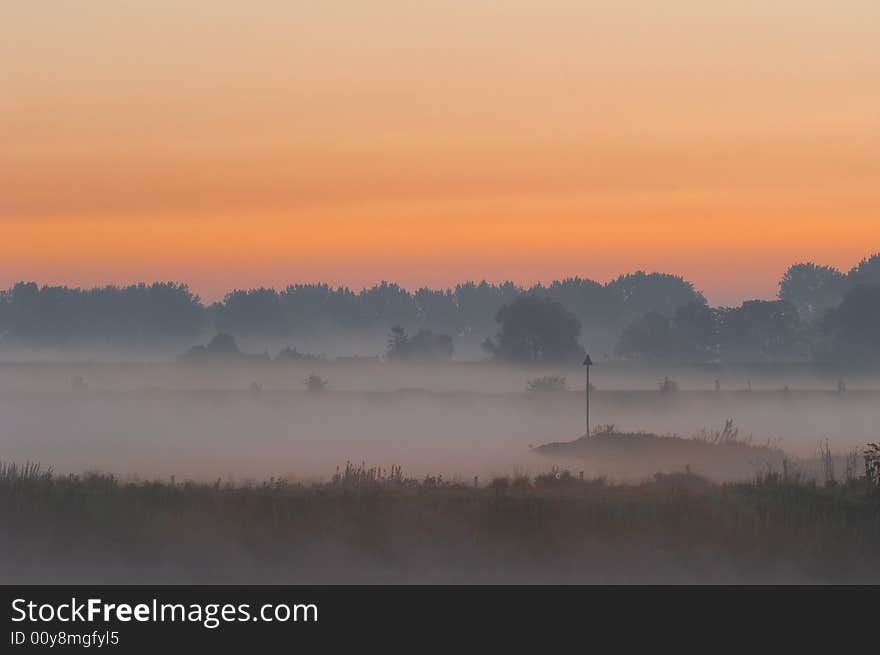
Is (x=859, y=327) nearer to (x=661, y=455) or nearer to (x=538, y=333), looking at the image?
(x=538, y=333)

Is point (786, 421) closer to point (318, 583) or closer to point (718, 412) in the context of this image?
point (718, 412)

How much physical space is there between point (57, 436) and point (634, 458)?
56.9 metres

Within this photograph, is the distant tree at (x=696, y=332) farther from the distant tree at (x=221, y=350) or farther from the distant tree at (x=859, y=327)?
the distant tree at (x=221, y=350)

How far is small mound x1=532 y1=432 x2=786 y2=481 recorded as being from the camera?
53531 mm

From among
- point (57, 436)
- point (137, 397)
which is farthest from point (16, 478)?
point (137, 397)

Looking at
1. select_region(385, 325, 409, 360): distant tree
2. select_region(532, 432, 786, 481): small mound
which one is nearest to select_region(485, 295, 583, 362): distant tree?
select_region(385, 325, 409, 360): distant tree

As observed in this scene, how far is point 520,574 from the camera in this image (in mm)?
26188

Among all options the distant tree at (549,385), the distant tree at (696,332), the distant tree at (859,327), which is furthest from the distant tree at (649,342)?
the distant tree at (549,385)

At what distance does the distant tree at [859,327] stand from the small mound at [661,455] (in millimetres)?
89021

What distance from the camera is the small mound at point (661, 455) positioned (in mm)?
53531

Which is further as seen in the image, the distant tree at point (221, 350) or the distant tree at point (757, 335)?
the distant tree at point (757, 335)

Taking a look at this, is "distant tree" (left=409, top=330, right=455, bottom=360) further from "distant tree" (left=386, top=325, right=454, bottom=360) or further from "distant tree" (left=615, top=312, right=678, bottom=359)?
"distant tree" (left=615, top=312, right=678, bottom=359)

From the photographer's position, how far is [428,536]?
27.7 m

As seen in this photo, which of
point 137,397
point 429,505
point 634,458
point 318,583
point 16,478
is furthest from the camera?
point 137,397
